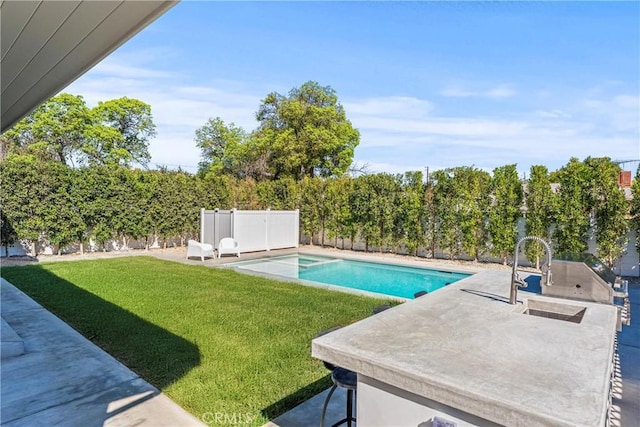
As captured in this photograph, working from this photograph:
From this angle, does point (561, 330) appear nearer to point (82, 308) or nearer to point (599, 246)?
point (82, 308)

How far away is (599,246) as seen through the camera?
32.1 ft

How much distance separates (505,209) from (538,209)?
90 centimetres

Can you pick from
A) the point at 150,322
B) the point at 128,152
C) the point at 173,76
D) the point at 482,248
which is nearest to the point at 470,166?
the point at 482,248

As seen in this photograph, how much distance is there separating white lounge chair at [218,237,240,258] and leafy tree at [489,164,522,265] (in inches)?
331

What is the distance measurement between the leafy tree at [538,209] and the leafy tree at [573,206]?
0.79 feet

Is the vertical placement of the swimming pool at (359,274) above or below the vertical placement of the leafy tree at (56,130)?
below

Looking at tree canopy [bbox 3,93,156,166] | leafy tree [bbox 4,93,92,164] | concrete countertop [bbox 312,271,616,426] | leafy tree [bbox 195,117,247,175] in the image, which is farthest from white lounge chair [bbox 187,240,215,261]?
leafy tree [bbox 195,117,247,175]

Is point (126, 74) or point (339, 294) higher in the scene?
point (126, 74)

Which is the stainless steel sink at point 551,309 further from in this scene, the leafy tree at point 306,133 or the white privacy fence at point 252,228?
the leafy tree at point 306,133

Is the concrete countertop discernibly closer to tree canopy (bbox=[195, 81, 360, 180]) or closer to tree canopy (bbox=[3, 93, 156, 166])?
tree canopy (bbox=[195, 81, 360, 180])

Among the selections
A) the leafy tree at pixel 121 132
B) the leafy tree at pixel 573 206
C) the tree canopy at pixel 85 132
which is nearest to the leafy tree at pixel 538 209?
the leafy tree at pixel 573 206

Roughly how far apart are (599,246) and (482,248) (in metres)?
3.02

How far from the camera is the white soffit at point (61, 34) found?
1.89 m

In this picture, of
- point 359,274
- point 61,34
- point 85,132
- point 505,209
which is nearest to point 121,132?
point 85,132
